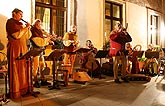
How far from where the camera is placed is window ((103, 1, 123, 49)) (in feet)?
36.7

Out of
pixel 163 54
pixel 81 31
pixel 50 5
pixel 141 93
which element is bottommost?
pixel 141 93

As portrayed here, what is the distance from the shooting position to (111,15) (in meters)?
11.5

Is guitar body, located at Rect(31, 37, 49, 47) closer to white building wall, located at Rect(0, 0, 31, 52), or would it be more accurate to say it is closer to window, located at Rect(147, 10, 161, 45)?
white building wall, located at Rect(0, 0, 31, 52)

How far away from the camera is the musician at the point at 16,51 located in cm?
460

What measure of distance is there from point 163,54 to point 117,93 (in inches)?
214

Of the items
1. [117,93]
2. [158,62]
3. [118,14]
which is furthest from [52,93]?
[118,14]

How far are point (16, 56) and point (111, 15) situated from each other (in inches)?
296

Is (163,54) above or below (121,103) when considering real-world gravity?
above

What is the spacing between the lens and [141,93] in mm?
5363

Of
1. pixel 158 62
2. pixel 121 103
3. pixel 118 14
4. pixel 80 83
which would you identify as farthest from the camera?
pixel 118 14

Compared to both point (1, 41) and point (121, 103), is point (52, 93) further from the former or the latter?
point (1, 41)

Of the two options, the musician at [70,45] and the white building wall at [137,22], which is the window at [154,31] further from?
the musician at [70,45]

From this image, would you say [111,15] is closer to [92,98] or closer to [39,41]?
[39,41]

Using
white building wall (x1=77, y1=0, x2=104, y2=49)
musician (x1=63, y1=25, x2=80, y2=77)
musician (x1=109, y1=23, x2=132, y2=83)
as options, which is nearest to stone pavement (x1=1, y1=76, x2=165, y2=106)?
musician (x1=109, y1=23, x2=132, y2=83)
